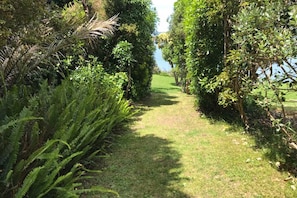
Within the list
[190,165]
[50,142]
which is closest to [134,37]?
[190,165]

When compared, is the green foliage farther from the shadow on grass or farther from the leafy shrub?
the shadow on grass

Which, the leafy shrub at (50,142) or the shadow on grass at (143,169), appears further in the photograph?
the shadow on grass at (143,169)

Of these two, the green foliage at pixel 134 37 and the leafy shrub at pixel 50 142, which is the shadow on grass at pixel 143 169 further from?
the green foliage at pixel 134 37

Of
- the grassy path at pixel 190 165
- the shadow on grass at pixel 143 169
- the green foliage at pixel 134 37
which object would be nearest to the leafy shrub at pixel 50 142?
the shadow on grass at pixel 143 169

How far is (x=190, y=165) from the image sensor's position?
15.6 feet

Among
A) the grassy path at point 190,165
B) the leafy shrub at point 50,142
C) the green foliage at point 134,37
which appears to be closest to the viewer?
the leafy shrub at point 50,142

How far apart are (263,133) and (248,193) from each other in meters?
2.46

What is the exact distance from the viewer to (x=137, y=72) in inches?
416

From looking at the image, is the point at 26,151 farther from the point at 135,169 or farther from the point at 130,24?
the point at 130,24

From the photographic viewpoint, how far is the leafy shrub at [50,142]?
2.97 meters

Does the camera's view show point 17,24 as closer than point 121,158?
Yes

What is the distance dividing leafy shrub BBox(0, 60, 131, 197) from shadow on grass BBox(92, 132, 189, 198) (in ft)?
1.36

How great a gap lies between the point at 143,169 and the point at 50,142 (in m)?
1.98

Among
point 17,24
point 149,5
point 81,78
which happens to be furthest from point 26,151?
point 149,5
